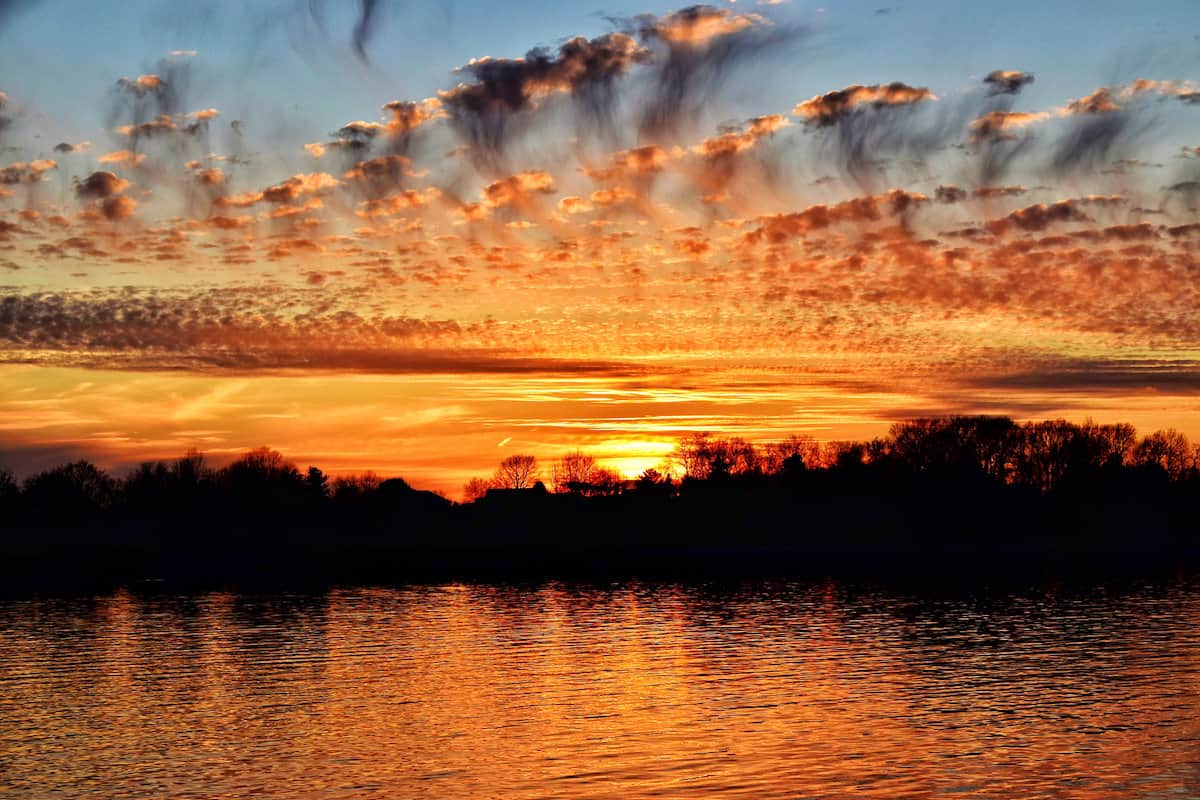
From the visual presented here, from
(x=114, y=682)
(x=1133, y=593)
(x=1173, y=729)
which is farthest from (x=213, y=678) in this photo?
(x=1133, y=593)

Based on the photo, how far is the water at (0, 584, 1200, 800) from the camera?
106 ft

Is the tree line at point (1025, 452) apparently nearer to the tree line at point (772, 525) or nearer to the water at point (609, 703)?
the tree line at point (772, 525)

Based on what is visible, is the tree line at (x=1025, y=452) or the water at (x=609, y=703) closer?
the water at (x=609, y=703)

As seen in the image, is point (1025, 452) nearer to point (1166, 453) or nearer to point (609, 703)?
point (1166, 453)

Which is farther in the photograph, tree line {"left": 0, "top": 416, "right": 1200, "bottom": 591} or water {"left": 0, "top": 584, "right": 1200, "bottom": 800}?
tree line {"left": 0, "top": 416, "right": 1200, "bottom": 591}

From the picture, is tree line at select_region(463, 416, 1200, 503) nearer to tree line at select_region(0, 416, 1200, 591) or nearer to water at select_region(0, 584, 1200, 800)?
tree line at select_region(0, 416, 1200, 591)

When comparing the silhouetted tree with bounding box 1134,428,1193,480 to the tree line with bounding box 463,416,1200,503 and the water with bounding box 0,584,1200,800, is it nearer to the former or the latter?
the tree line with bounding box 463,416,1200,503

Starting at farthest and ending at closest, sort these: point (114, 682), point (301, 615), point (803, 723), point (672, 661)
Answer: point (301, 615) < point (672, 661) < point (114, 682) < point (803, 723)

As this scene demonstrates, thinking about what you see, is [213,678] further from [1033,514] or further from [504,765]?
[1033,514]

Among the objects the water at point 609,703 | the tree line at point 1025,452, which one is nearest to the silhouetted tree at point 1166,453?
the tree line at point 1025,452

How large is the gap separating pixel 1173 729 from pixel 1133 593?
53.9 m

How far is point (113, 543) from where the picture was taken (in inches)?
6358

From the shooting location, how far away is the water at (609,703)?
32406 mm

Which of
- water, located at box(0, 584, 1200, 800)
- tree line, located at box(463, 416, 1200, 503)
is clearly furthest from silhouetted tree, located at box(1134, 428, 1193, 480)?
water, located at box(0, 584, 1200, 800)
